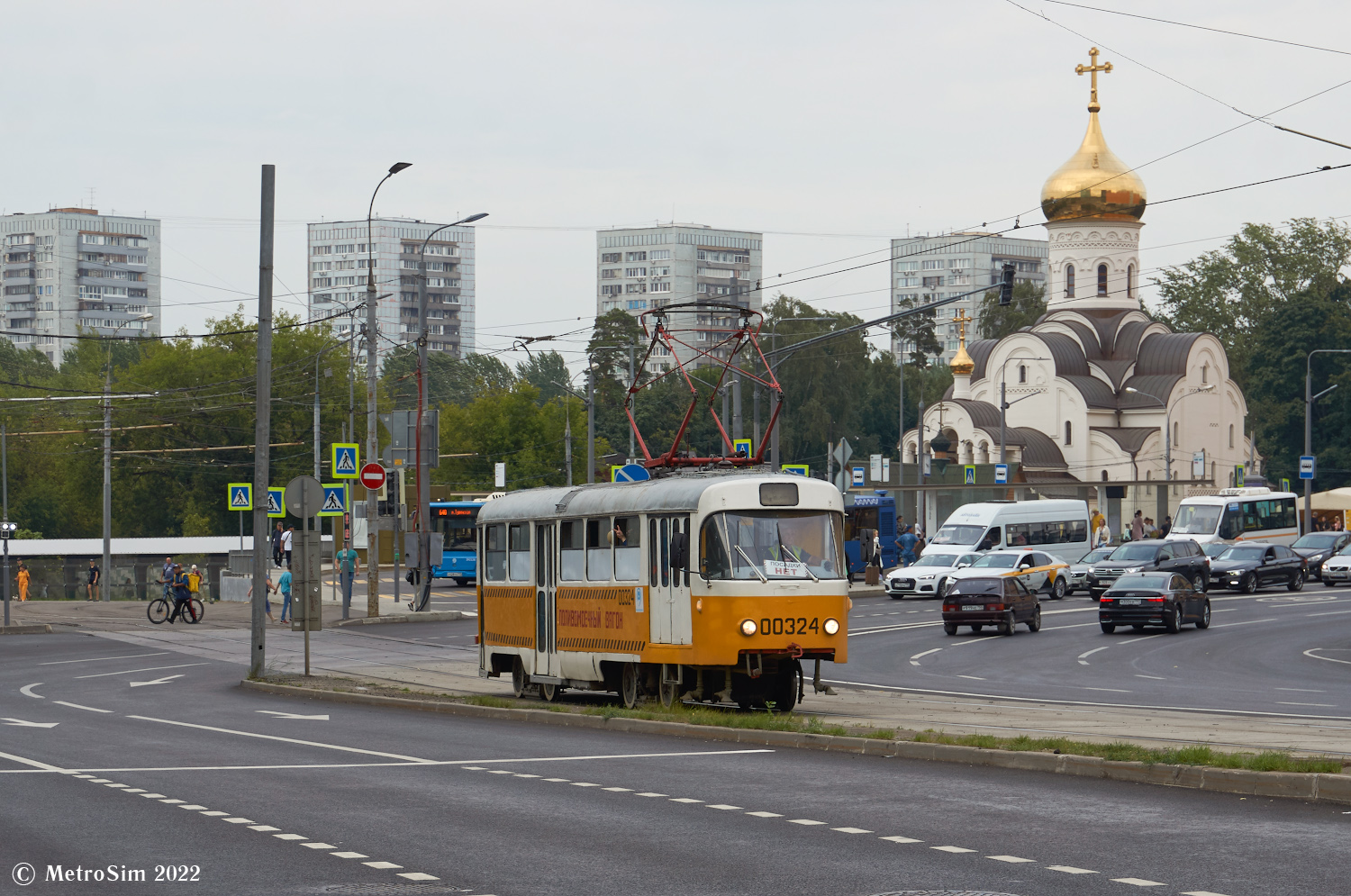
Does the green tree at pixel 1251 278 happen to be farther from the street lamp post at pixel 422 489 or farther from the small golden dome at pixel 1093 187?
the street lamp post at pixel 422 489

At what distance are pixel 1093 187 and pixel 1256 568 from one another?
4263 cm

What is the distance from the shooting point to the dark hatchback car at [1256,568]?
4841 cm

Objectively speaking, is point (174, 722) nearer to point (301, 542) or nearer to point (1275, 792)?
point (301, 542)

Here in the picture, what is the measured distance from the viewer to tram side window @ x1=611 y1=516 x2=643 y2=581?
64.1 ft

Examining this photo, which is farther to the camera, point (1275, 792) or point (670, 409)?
point (670, 409)

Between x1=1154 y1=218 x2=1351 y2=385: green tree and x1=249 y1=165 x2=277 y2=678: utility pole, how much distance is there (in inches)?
3717

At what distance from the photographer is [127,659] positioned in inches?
1233

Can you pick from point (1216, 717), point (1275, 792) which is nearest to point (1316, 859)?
point (1275, 792)

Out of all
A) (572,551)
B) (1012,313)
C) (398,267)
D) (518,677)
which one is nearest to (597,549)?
(572,551)

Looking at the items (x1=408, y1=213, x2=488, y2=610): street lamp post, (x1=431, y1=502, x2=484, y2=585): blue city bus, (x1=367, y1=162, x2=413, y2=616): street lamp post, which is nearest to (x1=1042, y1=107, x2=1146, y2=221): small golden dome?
(x1=431, y1=502, x2=484, y2=585): blue city bus

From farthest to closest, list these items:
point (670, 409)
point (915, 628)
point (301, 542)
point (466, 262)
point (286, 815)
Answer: point (466, 262), point (670, 409), point (915, 628), point (301, 542), point (286, 815)

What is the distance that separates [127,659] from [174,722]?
43.1ft

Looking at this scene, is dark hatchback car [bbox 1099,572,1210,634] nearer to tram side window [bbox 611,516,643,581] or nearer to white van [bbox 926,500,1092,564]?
white van [bbox 926,500,1092,564]

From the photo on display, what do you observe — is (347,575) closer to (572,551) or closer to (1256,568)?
(572,551)
